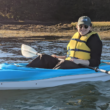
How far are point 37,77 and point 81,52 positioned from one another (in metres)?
0.88

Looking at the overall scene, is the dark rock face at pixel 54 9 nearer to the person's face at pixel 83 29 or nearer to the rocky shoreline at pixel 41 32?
the rocky shoreline at pixel 41 32

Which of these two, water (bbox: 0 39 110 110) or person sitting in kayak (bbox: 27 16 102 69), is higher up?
person sitting in kayak (bbox: 27 16 102 69)

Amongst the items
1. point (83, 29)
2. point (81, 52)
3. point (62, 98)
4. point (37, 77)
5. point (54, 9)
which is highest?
point (54, 9)

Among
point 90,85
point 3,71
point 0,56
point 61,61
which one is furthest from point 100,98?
point 0,56

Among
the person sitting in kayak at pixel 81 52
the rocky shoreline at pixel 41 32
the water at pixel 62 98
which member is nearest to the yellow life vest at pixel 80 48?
the person sitting in kayak at pixel 81 52

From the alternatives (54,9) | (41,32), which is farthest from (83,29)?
(54,9)

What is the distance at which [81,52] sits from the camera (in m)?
4.11

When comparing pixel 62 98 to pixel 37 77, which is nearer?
pixel 62 98

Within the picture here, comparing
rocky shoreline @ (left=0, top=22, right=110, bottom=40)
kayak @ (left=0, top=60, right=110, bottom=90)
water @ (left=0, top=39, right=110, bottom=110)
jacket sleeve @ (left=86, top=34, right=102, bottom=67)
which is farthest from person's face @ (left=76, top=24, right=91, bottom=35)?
rocky shoreline @ (left=0, top=22, right=110, bottom=40)

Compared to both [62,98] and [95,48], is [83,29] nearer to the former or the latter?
[95,48]

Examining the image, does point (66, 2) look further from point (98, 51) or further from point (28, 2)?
point (98, 51)

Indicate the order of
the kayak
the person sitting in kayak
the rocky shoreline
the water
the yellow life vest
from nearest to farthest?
the water < the kayak < the person sitting in kayak < the yellow life vest < the rocky shoreline

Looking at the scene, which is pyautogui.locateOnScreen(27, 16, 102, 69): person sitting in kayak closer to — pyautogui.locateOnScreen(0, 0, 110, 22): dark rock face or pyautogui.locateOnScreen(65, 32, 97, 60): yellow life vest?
pyautogui.locateOnScreen(65, 32, 97, 60): yellow life vest

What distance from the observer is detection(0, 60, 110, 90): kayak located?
12.5ft
